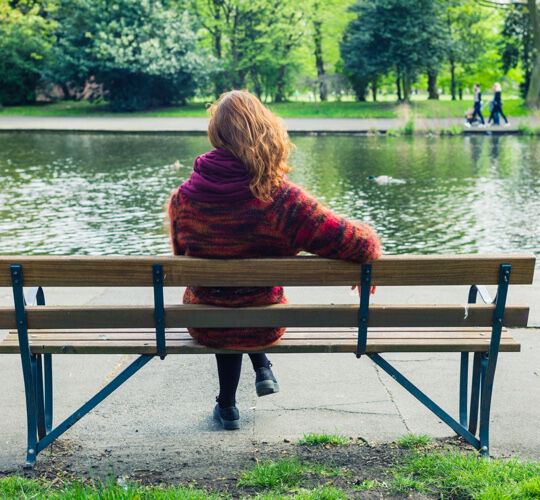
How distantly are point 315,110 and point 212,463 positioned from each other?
36283 mm

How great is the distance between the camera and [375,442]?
392cm

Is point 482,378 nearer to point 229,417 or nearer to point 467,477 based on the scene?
point 467,477

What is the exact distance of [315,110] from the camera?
3903 cm

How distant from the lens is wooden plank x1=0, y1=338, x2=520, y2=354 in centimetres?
368

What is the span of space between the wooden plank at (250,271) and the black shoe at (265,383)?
30.4 inches

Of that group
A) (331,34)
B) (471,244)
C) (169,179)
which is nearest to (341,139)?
(169,179)

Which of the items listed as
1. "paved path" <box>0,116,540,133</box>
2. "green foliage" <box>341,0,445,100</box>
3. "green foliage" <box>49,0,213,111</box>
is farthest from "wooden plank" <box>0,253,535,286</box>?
"green foliage" <box>49,0,213,111</box>

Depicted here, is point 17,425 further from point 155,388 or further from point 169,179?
point 169,179

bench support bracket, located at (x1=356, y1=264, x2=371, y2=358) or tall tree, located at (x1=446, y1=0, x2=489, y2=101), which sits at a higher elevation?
tall tree, located at (x1=446, y1=0, x2=489, y2=101)

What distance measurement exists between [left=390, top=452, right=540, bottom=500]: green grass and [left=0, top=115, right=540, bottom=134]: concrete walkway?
26.0 meters

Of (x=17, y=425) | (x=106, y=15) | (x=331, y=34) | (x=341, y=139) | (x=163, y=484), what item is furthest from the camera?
(x=331, y=34)

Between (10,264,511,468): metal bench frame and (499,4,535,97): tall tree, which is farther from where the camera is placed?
Result: (499,4,535,97): tall tree

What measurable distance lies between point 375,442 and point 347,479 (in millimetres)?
527

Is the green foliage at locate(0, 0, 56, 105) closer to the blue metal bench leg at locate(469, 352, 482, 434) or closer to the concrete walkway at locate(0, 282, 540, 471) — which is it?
the concrete walkway at locate(0, 282, 540, 471)
